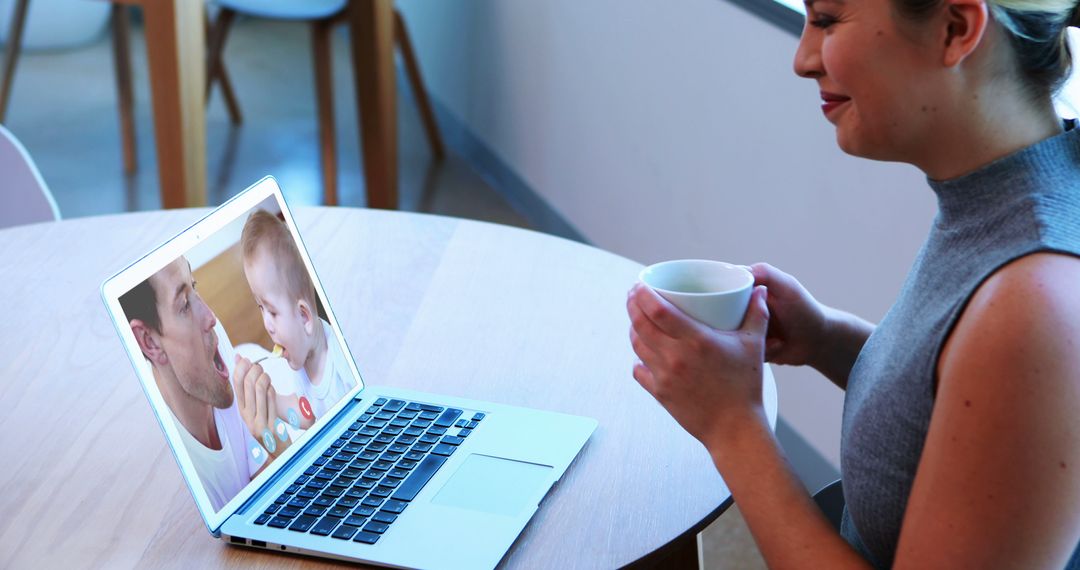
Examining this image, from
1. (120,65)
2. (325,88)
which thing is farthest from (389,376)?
(120,65)

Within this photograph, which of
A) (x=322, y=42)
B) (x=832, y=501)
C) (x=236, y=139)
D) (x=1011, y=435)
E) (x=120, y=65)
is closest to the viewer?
(x=1011, y=435)

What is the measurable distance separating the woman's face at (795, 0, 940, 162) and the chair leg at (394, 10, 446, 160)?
2.81m

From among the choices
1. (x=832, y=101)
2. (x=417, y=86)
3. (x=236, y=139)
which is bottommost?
(x=236, y=139)

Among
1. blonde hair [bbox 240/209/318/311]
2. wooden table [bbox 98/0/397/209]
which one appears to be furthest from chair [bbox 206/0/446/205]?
blonde hair [bbox 240/209/318/311]

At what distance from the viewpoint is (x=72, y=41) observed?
4992 mm

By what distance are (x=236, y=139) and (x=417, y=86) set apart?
0.76 m

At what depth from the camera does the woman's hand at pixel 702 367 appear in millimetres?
875

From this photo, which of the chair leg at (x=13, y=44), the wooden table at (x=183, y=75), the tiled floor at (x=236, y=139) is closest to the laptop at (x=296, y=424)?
the wooden table at (x=183, y=75)

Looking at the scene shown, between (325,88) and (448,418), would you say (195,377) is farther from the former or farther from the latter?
(325,88)

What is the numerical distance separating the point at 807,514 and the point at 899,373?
0.38 ft

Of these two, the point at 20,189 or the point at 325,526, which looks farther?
the point at 20,189

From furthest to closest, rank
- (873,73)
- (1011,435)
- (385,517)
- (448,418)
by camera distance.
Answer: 1. (448,418)
2. (385,517)
3. (873,73)
4. (1011,435)

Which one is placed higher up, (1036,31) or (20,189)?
(1036,31)

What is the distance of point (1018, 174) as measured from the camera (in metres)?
0.81
